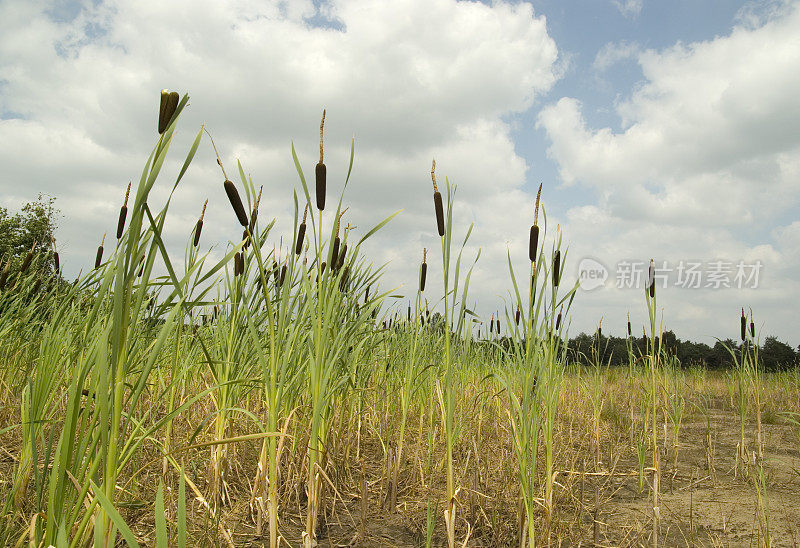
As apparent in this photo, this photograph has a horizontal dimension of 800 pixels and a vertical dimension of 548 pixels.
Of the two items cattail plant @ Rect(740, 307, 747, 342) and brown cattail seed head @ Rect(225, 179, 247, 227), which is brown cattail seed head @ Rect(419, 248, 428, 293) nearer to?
brown cattail seed head @ Rect(225, 179, 247, 227)

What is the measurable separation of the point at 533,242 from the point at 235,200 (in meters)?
1.09

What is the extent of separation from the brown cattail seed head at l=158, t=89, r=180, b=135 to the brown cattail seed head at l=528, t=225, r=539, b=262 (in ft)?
4.27

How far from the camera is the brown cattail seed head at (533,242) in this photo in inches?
70.3

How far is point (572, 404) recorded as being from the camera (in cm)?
546

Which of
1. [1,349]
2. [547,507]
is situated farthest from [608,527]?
[1,349]

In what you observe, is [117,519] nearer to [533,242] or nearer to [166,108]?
[166,108]

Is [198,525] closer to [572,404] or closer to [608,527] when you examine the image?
[608,527]

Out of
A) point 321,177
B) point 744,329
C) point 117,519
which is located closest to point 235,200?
point 321,177

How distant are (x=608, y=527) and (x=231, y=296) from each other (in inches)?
87.1

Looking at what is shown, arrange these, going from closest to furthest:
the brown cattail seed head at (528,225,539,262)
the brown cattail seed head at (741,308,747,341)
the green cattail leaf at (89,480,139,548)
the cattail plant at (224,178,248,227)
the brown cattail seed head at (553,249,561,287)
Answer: the green cattail leaf at (89,480,139,548) → the cattail plant at (224,178,248,227) → the brown cattail seed head at (528,225,539,262) → the brown cattail seed head at (553,249,561,287) → the brown cattail seed head at (741,308,747,341)

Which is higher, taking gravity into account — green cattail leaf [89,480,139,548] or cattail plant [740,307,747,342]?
cattail plant [740,307,747,342]

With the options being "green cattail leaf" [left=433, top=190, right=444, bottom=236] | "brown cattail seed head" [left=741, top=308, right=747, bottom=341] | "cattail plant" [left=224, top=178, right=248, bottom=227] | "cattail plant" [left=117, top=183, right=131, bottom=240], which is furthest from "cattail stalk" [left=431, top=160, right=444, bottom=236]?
"brown cattail seed head" [left=741, top=308, right=747, bottom=341]

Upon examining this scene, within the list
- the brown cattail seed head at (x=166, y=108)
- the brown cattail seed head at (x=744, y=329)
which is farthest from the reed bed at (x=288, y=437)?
the brown cattail seed head at (x=744, y=329)

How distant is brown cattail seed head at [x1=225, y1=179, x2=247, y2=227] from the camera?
4.64 ft
